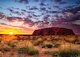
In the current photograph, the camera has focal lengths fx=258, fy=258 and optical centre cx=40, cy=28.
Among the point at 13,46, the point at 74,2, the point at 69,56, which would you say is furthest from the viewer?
the point at 13,46

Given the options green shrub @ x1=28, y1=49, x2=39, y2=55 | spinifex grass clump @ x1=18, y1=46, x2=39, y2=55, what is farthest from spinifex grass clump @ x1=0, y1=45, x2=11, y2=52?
green shrub @ x1=28, y1=49, x2=39, y2=55

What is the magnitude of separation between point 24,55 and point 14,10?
2.05 metres

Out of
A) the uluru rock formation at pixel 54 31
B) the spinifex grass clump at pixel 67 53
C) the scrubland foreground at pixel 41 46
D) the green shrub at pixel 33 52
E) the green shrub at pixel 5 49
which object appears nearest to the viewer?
the spinifex grass clump at pixel 67 53

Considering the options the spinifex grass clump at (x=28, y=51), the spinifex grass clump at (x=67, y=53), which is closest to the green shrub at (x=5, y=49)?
the spinifex grass clump at (x=28, y=51)

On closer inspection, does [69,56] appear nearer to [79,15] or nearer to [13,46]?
[79,15]

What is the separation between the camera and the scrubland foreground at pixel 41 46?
8766 mm

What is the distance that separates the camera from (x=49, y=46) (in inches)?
402

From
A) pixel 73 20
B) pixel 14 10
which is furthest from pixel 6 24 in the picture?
pixel 73 20

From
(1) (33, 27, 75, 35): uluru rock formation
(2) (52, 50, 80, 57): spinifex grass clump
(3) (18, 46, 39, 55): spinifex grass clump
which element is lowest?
(2) (52, 50, 80, 57): spinifex grass clump

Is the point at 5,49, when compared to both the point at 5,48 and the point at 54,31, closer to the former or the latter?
the point at 5,48

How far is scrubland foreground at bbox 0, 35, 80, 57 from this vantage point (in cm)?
877

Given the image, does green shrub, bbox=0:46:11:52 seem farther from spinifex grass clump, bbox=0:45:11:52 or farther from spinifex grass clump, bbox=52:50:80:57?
spinifex grass clump, bbox=52:50:80:57

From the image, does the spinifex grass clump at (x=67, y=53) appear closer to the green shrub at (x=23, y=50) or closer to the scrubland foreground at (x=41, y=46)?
the scrubland foreground at (x=41, y=46)

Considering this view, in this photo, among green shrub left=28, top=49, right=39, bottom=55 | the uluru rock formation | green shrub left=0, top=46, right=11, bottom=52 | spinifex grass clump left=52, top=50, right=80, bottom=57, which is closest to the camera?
spinifex grass clump left=52, top=50, right=80, bottom=57
